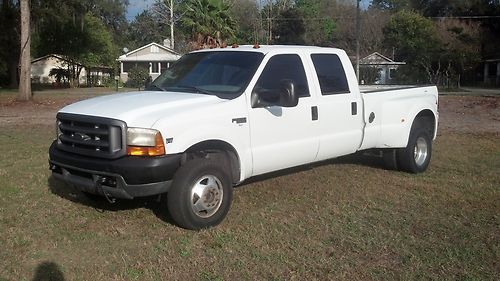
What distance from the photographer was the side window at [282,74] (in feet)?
19.6

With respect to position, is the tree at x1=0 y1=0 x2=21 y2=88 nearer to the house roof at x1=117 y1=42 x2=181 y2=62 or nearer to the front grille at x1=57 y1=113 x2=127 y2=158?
the house roof at x1=117 y1=42 x2=181 y2=62

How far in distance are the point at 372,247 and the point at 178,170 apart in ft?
6.22

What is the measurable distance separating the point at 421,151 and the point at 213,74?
3732mm

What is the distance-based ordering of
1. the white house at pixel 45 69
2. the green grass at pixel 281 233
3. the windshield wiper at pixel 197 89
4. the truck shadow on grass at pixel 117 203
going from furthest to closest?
the white house at pixel 45 69
the truck shadow on grass at pixel 117 203
the windshield wiper at pixel 197 89
the green grass at pixel 281 233

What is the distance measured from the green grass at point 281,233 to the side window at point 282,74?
1.33m

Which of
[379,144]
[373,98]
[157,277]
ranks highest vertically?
[373,98]

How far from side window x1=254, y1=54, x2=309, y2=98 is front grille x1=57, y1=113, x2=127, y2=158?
5.29 feet

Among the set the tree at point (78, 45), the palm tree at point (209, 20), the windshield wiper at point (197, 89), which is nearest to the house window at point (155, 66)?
the tree at point (78, 45)

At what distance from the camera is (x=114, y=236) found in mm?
5195

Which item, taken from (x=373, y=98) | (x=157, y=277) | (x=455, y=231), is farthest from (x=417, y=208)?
(x=157, y=277)

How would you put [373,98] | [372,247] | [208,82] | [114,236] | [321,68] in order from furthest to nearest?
[373,98], [321,68], [208,82], [114,236], [372,247]

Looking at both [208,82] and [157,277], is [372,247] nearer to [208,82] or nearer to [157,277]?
[157,277]

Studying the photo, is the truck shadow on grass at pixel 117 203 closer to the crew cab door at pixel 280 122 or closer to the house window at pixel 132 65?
the crew cab door at pixel 280 122

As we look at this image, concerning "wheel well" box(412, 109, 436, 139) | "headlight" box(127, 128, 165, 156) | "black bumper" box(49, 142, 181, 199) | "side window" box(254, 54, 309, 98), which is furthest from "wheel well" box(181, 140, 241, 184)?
"wheel well" box(412, 109, 436, 139)
